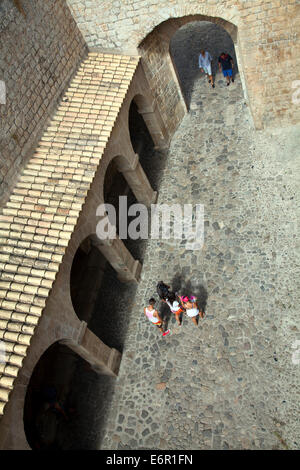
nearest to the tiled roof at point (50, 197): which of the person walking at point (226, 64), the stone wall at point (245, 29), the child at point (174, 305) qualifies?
the stone wall at point (245, 29)

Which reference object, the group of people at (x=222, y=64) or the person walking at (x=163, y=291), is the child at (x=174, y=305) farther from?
the group of people at (x=222, y=64)

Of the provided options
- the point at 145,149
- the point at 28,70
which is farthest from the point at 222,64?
the point at 28,70

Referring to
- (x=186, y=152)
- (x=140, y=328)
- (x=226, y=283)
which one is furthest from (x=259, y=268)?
(x=186, y=152)

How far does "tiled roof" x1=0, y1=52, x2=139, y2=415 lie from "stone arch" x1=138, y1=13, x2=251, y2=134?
84 centimetres

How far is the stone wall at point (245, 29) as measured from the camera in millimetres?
10188

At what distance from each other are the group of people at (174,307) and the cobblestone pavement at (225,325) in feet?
0.78

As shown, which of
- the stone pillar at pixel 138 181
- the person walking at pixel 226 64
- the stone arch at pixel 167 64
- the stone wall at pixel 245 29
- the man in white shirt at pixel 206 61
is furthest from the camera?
the man in white shirt at pixel 206 61

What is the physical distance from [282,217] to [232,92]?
5893 mm

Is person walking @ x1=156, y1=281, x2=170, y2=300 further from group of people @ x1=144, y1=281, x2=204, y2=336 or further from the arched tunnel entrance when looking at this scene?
the arched tunnel entrance

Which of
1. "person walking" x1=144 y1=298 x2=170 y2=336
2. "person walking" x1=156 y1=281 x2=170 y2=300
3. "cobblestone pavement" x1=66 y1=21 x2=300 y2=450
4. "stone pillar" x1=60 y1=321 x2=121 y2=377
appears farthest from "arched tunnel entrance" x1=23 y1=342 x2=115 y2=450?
"person walking" x1=156 y1=281 x2=170 y2=300

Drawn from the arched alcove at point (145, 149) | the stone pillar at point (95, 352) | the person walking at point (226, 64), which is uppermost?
the person walking at point (226, 64)

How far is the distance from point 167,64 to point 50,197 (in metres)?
6.98

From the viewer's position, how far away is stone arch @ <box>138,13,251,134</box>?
11.7m

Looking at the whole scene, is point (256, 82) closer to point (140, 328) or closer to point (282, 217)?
point (282, 217)
